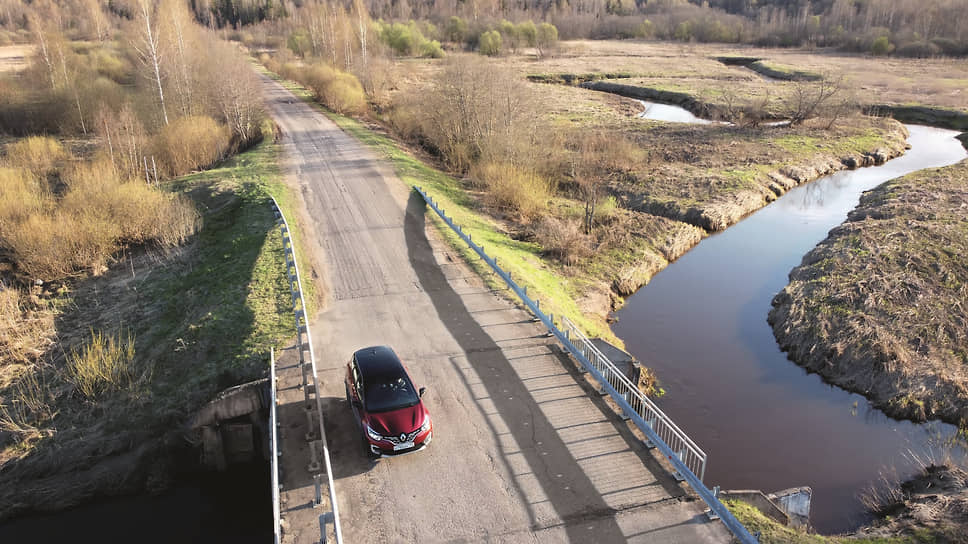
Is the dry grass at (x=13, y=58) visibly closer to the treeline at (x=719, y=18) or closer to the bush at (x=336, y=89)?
the bush at (x=336, y=89)

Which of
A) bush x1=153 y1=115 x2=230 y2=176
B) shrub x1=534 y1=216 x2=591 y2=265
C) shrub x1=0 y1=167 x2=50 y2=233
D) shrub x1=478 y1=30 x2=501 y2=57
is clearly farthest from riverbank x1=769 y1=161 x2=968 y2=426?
shrub x1=478 y1=30 x2=501 y2=57

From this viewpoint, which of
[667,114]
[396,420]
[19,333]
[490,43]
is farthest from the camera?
[490,43]

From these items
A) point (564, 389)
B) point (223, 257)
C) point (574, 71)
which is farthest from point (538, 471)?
point (574, 71)

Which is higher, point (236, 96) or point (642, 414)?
point (236, 96)

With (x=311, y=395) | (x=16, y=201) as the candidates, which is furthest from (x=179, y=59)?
(x=311, y=395)

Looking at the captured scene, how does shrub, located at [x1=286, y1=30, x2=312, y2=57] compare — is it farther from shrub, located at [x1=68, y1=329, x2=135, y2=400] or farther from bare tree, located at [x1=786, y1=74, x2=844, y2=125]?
shrub, located at [x1=68, y1=329, x2=135, y2=400]

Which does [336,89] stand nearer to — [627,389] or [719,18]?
[627,389]

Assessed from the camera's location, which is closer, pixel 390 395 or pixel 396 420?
pixel 396 420
